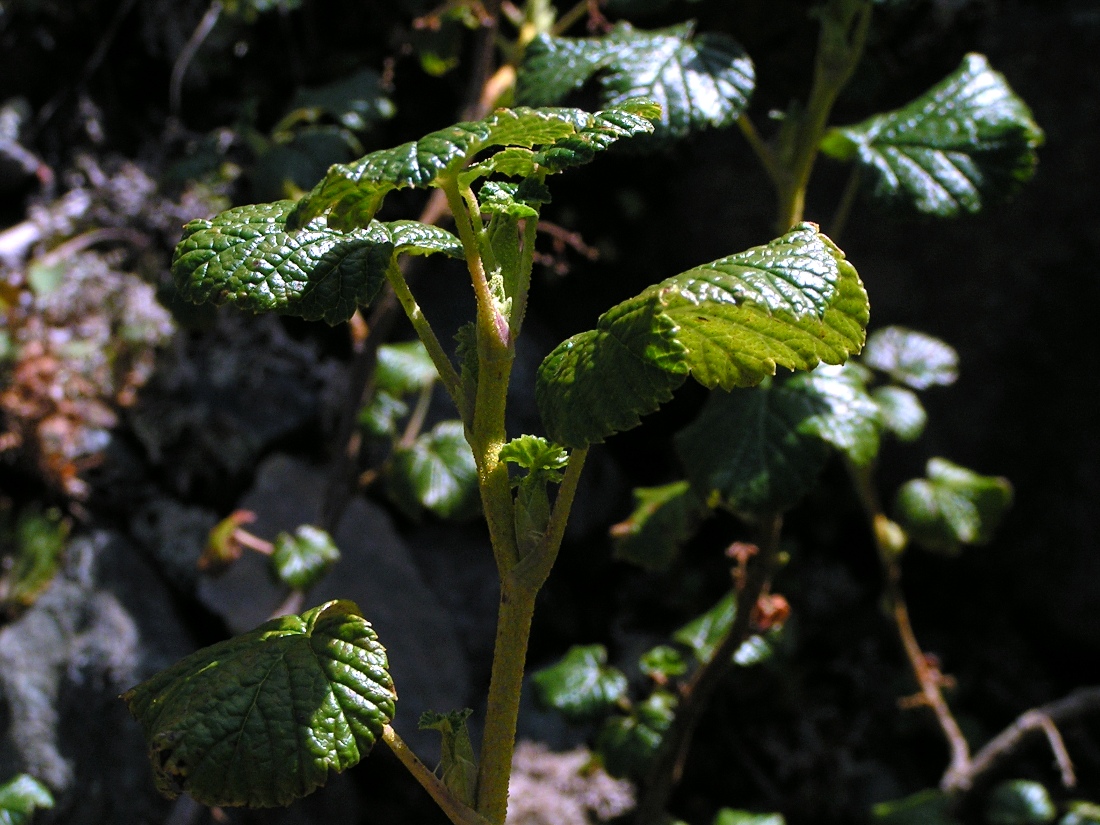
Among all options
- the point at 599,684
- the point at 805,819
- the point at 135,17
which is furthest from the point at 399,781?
the point at 135,17

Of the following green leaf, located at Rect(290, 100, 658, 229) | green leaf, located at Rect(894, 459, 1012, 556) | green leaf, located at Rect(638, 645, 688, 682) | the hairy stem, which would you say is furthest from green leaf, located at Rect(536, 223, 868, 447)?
green leaf, located at Rect(894, 459, 1012, 556)

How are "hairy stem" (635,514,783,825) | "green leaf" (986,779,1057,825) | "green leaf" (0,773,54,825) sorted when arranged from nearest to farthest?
"green leaf" (0,773,54,825) → "hairy stem" (635,514,783,825) → "green leaf" (986,779,1057,825)

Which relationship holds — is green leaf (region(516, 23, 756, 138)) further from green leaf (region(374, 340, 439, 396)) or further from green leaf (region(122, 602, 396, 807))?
green leaf (region(122, 602, 396, 807))

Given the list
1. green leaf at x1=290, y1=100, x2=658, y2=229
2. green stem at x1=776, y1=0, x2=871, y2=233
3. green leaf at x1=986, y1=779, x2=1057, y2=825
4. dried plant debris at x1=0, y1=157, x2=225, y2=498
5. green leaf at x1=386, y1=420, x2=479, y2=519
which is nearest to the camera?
green leaf at x1=290, y1=100, x2=658, y2=229

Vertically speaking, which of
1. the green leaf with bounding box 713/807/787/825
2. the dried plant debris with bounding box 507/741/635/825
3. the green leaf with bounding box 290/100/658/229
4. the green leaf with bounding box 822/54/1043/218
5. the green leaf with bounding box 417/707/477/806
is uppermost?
the green leaf with bounding box 290/100/658/229

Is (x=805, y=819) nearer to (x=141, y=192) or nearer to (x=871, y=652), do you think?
(x=871, y=652)

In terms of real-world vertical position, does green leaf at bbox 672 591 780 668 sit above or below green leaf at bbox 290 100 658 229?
below
